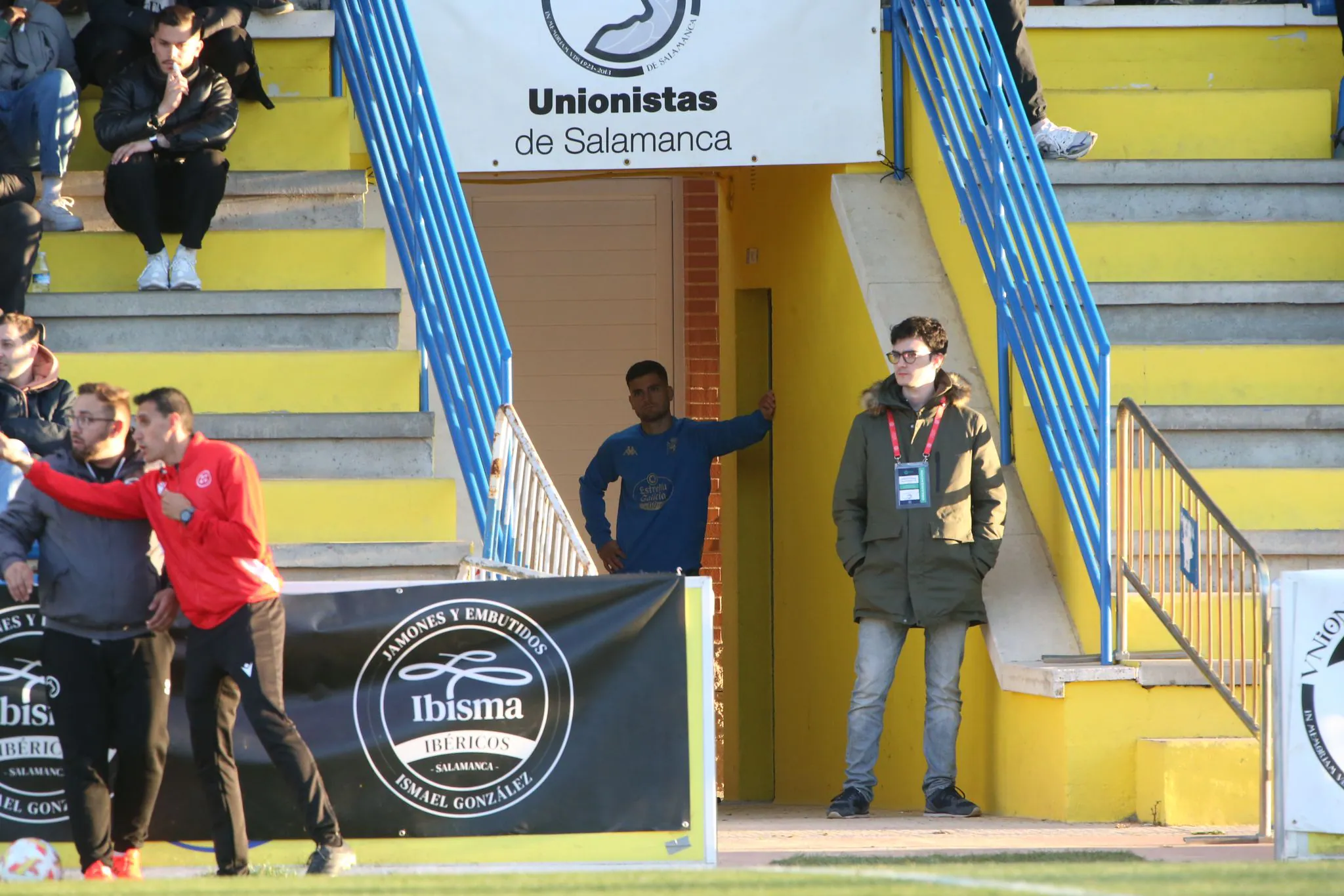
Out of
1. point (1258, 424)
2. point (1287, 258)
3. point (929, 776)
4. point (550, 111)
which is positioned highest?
point (550, 111)

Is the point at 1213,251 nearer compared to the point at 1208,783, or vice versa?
the point at 1208,783

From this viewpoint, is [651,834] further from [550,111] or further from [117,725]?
[550,111]

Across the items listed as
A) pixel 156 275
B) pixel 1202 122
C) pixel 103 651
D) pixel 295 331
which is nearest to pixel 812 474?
pixel 1202 122

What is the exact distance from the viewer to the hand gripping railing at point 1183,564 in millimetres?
5941

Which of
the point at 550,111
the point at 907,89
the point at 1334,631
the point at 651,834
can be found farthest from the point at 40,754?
the point at 907,89

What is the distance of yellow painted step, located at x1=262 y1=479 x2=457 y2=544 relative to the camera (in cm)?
700

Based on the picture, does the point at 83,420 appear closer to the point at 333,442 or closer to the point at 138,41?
the point at 333,442

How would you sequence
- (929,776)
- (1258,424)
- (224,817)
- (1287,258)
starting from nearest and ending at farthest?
(224,817), (929,776), (1258,424), (1287,258)

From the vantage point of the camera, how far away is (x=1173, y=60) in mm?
9383

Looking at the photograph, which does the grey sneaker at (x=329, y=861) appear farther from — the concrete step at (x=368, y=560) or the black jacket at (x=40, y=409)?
the concrete step at (x=368, y=560)

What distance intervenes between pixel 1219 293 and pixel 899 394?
1871 mm

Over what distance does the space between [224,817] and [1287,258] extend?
5.39 m

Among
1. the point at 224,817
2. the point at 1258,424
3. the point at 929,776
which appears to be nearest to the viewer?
the point at 224,817

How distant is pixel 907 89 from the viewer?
8.77 meters
